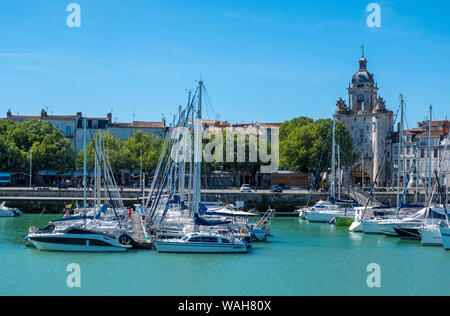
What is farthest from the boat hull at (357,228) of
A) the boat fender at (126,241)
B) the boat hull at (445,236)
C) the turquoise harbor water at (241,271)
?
the boat fender at (126,241)

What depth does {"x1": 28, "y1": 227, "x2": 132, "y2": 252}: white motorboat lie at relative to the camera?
31.9 m

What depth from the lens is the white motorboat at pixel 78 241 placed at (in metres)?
31.9

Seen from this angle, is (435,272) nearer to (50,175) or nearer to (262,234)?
(262,234)

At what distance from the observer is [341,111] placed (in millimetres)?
85188

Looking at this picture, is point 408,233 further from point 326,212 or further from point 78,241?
point 78,241

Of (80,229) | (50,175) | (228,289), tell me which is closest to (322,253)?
(228,289)

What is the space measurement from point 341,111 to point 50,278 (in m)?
64.9

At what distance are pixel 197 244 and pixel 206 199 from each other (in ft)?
94.7

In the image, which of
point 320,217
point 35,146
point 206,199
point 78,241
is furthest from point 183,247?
point 35,146

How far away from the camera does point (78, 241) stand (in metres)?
31.9

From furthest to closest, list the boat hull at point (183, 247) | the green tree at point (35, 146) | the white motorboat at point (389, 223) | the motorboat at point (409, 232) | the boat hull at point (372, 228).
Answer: the green tree at point (35, 146) → the boat hull at point (372, 228) → the white motorboat at point (389, 223) → the motorboat at point (409, 232) → the boat hull at point (183, 247)

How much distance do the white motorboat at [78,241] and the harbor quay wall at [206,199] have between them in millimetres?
25436

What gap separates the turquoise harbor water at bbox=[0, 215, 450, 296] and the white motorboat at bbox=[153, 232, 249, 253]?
52 centimetres

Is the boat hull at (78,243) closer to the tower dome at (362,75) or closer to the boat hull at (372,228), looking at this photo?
the boat hull at (372,228)
